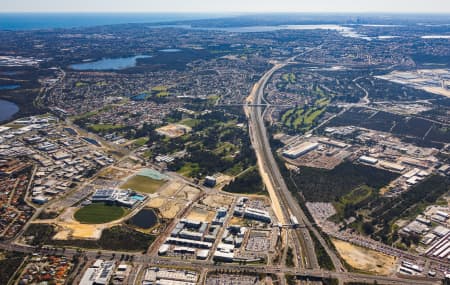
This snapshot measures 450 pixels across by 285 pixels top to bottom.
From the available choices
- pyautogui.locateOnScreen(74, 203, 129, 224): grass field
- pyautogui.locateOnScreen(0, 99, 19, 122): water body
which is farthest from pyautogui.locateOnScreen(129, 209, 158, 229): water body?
pyautogui.locateOnScreen(0, 99, 19, 122): water body

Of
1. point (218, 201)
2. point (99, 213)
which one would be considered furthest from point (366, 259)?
point (99, 213)

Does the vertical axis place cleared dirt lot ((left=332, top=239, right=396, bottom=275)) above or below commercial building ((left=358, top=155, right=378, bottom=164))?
below

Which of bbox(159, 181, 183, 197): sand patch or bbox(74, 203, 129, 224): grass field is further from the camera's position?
bbox(159, 181, 183, 197): sand patch

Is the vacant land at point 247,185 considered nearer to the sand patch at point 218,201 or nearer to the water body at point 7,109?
the sand patch at point 218,201

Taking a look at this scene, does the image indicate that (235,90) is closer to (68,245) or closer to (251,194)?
(251,194)

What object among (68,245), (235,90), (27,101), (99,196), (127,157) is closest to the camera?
(68,245)

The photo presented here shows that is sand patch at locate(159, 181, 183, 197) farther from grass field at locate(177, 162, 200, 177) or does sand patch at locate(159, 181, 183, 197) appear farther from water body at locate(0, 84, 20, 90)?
water body at locate(0, 84, 20, 90)

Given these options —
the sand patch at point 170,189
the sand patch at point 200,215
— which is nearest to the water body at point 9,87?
the sand patch at point 170,189

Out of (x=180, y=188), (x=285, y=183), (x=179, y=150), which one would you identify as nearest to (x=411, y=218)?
(x=285, y=183)
